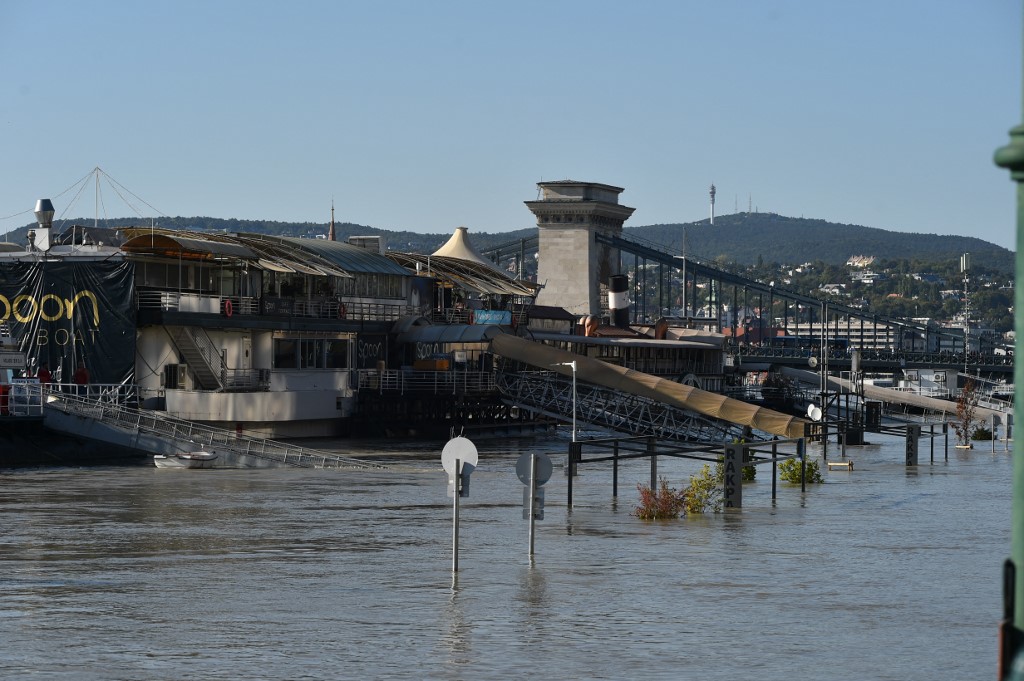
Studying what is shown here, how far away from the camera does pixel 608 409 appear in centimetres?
9438

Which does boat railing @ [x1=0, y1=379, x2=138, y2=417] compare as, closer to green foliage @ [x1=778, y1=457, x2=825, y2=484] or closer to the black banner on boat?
the black banner on boat

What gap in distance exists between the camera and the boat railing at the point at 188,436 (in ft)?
215

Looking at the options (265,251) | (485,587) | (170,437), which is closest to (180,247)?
(265,251)

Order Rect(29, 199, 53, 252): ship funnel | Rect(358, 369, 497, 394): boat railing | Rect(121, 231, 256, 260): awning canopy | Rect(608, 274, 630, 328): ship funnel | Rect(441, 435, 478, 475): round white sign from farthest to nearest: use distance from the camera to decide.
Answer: Rect(608, 274, 630, 328): ship funnel < Rect(358, 369, 497, 394): boat railing < Rect(29, 199, 53, 252): ship funnel < Rect(121, 231, 256, 260): awning canopy < Rect(441, 435, 478, 475): round white sign

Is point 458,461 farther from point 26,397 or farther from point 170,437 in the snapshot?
point 26,397

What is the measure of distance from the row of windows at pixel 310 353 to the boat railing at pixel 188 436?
17.1m

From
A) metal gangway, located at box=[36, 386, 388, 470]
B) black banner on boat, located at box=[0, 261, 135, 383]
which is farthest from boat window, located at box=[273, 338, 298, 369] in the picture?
metal gangway, located at box=[36, 386, 388, 470]

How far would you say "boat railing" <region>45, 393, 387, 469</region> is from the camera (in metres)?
65.4

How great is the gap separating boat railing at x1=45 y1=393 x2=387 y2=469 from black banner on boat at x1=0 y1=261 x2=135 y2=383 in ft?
29.2

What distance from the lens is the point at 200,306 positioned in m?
80.8

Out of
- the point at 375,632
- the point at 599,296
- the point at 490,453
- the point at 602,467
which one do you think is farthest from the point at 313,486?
the point at 599,296

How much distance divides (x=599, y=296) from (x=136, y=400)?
11184 centimetres

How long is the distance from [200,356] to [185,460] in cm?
1881

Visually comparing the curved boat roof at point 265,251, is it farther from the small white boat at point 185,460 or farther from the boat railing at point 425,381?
the small white boat at point 185,460
